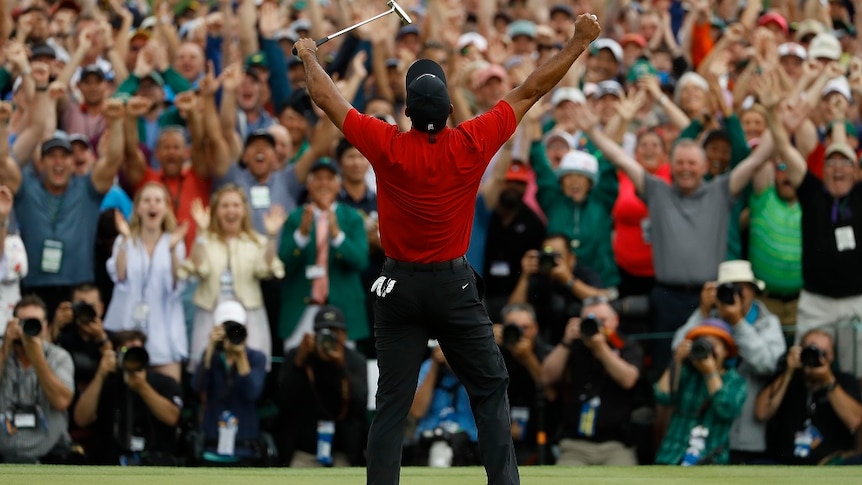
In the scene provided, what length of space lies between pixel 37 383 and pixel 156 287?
1276mm

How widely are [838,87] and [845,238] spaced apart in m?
2.33

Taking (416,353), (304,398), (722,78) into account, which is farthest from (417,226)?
(722,78)

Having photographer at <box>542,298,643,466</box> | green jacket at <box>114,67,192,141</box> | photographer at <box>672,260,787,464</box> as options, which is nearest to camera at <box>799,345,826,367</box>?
photographer at <box>672,260,787,464</box>

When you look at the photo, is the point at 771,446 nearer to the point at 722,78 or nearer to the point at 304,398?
the point at 304,398

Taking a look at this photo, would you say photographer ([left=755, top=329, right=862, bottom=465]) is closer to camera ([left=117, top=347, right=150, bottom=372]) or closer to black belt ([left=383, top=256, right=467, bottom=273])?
camera ([left=117, top=347, right=150, bottom=372])

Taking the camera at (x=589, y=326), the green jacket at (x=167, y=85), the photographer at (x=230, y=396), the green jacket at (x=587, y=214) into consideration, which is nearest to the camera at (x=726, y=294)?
the camera at (x=589, y=326)

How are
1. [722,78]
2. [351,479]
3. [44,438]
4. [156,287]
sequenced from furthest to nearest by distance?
[722,78] < [156,287] < [44,438] < [351,479]

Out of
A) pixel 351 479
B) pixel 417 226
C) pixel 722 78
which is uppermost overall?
pixel 722 78

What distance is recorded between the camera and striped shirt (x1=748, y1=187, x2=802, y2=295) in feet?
42.9

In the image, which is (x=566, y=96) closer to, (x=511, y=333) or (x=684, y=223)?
(x=684, y=223)

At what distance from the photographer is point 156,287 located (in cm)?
1266

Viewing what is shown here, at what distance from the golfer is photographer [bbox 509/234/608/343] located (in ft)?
16.1

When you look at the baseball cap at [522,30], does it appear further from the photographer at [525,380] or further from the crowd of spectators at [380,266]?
the photographer at [525,380]

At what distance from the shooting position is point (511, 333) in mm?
12117
